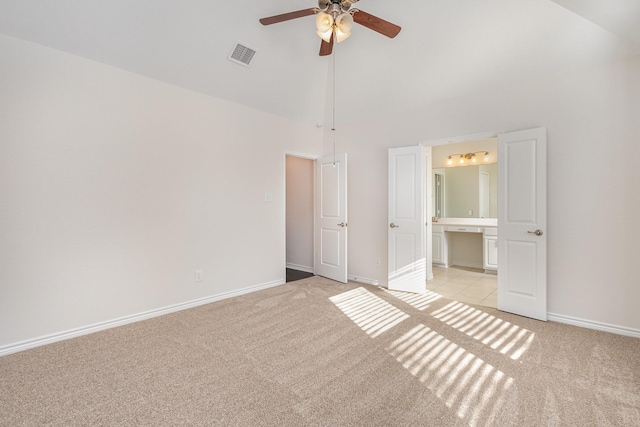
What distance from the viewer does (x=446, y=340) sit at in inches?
104

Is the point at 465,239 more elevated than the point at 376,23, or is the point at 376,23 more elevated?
the point at 376,23

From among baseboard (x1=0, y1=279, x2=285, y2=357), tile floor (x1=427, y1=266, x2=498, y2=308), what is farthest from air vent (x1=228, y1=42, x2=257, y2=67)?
tile floor (x1=427, y1=266, x2=498, y2=308)

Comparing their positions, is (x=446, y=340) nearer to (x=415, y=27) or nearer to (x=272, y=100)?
(x=415, y=27)

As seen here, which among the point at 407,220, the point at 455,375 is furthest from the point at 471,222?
the point at 455,375

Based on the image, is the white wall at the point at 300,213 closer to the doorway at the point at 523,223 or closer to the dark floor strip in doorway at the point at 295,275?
the dark floor strip in doorway at the point at 295,275

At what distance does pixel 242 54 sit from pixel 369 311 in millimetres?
3327

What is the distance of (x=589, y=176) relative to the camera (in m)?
2.89

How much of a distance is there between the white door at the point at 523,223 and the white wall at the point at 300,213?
10.2 ft

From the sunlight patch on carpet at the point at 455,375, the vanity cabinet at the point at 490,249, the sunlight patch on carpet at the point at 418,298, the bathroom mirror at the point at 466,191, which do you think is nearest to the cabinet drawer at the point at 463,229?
the vanity cabinet at the point at 490,249

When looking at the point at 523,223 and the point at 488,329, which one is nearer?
the point at 488,329

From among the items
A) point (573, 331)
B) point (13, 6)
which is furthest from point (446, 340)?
point (13, 6)

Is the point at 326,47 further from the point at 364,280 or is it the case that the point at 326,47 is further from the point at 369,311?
the point at 364,280

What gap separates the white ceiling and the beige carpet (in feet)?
8.83

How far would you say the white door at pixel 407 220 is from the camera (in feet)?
13.2
